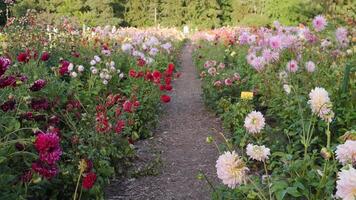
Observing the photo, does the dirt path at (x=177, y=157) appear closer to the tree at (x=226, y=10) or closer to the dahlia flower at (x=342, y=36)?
the dahlia flower at (x=342, y=36)

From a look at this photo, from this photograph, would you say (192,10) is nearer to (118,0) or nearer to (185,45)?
(118,0)

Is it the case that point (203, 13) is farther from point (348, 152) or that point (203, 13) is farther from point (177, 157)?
point (348, 152)

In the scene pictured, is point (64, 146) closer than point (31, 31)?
Yes

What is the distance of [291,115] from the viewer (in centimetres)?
394

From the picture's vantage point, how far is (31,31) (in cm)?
658

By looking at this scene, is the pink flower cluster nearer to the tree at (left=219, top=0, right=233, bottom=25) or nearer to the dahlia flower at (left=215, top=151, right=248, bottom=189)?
the dahlia flower at (left=215, top=151, right=248, bottom=189)

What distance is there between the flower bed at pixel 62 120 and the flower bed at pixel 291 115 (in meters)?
0.82

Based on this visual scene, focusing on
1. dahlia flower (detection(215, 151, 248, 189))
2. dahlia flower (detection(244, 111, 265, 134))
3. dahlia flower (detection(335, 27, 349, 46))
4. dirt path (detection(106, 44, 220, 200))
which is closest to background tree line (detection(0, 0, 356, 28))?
dirt path (detection(106, 44, 220, 200))

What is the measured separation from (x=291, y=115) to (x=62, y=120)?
190cm

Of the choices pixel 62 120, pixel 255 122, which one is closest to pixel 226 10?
pixel 62 120

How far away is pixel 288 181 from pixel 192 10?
2827 centimetres

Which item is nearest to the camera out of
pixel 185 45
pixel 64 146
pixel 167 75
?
pixel 64 146

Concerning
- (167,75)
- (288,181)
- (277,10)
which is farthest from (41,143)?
(277,10)

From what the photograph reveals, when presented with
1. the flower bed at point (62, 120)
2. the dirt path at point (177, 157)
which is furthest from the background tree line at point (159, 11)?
the flower bed at point (62, 120)
